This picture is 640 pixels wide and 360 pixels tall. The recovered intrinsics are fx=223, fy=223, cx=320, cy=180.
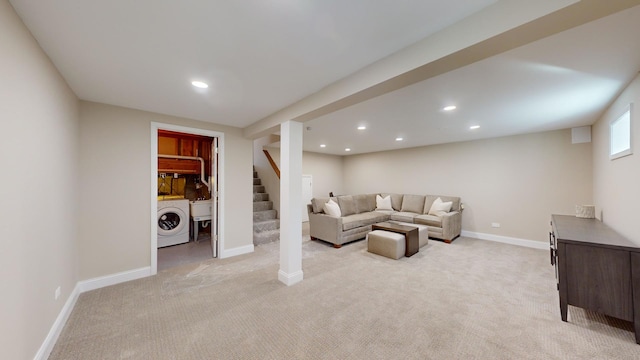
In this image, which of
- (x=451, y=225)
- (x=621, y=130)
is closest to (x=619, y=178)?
(x=621, y=130)

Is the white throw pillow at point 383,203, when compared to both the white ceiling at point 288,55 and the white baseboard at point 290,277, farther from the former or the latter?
the white baseboard at point 290,277

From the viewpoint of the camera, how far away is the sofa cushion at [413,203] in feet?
19.3

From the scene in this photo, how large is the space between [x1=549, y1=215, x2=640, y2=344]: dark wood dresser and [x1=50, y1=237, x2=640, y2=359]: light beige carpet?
8.3 inches

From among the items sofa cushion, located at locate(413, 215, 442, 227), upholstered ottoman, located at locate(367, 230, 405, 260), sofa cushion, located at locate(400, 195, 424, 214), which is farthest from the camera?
sofa cushion, located at locate(400, 195, 424, 214)

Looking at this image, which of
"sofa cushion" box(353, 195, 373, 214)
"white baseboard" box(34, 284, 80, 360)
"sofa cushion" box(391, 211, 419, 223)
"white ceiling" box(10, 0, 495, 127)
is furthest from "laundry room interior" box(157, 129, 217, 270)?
"sofa cushion" box(391, 211, 419, 223)

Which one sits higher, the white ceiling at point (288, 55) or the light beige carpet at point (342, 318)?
the white ceiling at point (288, 55)

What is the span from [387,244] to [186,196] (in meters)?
4.89

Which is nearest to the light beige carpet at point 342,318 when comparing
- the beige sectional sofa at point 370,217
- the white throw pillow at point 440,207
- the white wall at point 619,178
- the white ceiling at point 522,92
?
the white wall at point 619,178

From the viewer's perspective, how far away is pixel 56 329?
6.24 feet

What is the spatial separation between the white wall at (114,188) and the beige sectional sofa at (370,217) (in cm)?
298

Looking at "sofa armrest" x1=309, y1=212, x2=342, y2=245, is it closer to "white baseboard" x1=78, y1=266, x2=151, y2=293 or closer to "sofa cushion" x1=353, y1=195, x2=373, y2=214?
"sofa cushion" x1=353, y1=195, x2=373, y2=214

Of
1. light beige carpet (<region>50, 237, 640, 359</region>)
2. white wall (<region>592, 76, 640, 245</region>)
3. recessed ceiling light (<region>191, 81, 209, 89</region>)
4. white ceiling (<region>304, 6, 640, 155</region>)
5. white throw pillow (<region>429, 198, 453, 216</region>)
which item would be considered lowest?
light beige carpet (<region>50, 237, 640, 359</region>)

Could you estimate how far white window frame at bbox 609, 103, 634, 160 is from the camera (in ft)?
7.22

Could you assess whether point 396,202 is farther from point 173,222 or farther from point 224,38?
point 224,38
